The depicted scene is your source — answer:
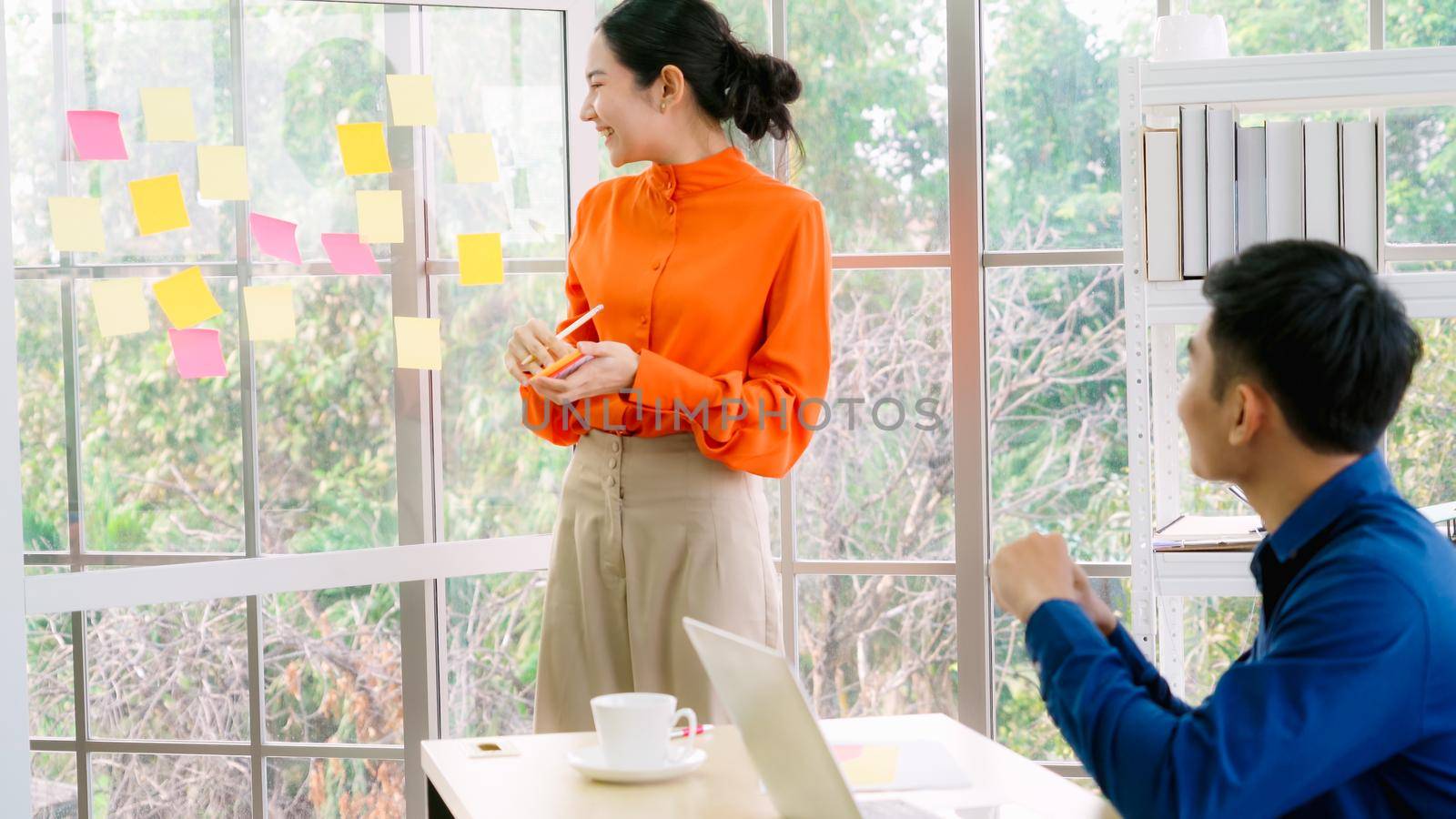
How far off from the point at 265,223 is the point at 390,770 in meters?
1.11

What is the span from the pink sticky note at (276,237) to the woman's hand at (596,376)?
72 cm

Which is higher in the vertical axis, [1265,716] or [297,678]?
[1265,716]

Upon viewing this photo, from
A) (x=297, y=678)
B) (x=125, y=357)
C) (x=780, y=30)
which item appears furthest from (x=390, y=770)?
(x=780, y=30)

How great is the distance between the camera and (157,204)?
90.7 inches

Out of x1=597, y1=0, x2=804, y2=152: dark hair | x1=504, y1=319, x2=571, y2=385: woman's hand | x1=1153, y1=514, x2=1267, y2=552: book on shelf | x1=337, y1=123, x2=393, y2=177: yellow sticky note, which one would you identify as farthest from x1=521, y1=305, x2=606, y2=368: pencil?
x1=1153, y1=514, x2=1267, y2=552: book on shelf

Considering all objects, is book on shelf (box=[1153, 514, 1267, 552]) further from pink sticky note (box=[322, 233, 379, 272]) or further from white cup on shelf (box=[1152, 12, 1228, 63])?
pink sticky note (box=[322, 233, 379, 272])

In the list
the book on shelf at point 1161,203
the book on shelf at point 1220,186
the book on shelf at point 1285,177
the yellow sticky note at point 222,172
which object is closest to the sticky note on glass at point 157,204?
the yellow sticky note at point 222,172

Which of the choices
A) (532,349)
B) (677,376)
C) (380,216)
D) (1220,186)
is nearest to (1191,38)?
(1220,186)

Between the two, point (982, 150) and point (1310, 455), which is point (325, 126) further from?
point (1310, 455)

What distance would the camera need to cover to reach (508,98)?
101 inches

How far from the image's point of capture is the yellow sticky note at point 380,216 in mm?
2469

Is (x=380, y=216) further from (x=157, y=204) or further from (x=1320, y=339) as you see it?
(x=1320, y=339)

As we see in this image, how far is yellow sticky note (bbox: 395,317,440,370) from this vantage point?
8.23ft

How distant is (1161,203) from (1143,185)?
0.15 feet
